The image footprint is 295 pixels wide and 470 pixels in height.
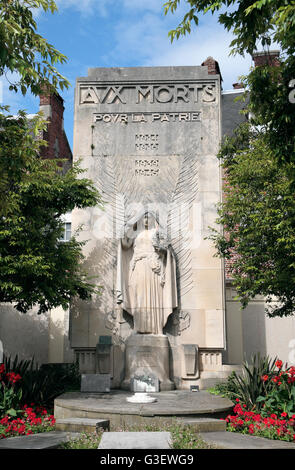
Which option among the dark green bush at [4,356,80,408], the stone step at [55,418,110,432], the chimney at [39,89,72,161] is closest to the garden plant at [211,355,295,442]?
the stone step at [55,418,110,432]

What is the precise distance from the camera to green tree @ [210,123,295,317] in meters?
10.8

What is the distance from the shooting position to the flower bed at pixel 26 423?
29.1 ft

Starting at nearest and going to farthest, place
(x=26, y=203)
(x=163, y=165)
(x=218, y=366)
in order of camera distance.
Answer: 1. (x=26, y=203)
2. (x=218, y=366)
3. (x=163, y=165)

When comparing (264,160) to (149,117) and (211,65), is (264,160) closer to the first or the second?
(149,117)

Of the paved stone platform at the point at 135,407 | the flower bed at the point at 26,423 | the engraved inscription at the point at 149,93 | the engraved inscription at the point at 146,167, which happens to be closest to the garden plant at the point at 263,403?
the paved stone platform at the point at 135,407

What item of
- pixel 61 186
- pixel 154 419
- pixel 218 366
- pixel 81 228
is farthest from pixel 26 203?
pixel 218 366

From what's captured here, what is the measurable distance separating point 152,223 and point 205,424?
6197mm

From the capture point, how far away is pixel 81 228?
45.2 feet

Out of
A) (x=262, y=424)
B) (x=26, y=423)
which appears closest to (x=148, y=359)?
(x=26, y=423)

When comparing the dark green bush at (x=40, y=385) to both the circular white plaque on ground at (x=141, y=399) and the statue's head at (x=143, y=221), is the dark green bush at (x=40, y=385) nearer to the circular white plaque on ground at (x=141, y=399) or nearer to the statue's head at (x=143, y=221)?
the circular white plaque on ground at (x=141, y=399)
